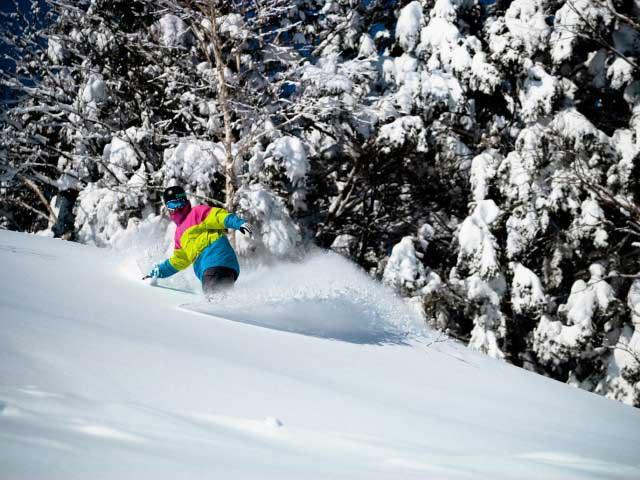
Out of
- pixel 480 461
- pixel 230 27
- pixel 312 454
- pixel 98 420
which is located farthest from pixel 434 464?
pixel 230 27

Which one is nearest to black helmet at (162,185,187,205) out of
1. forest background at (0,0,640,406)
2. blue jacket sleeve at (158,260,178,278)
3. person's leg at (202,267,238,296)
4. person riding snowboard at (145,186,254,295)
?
person riding snowboard at (145,186,254,295)

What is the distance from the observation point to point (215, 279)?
4266 millimetres

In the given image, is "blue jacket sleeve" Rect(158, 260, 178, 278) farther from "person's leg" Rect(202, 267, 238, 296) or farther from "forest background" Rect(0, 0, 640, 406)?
"forest background" Rect(0, 0, 640, 406)

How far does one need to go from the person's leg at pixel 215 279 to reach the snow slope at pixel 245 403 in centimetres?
62

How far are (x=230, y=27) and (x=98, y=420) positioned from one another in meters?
8.88

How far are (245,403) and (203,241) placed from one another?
9.98ft

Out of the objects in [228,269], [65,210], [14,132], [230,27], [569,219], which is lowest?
[65,210]

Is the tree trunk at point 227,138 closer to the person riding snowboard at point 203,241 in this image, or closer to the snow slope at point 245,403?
the person riding snowboard at point 203,241

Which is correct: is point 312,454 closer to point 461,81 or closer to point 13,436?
point 13,436

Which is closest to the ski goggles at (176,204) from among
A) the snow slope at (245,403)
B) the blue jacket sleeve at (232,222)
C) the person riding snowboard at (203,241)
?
the person riding snowboard at (203,241)

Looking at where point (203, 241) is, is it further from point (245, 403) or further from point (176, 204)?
point (245, 403)

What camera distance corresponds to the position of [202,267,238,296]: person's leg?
425cm

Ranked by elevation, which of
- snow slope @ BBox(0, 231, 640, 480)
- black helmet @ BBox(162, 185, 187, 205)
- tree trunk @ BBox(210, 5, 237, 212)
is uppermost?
tree trunk @ BBox(210, 5, 237, 212)

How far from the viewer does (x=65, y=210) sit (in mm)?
11680
